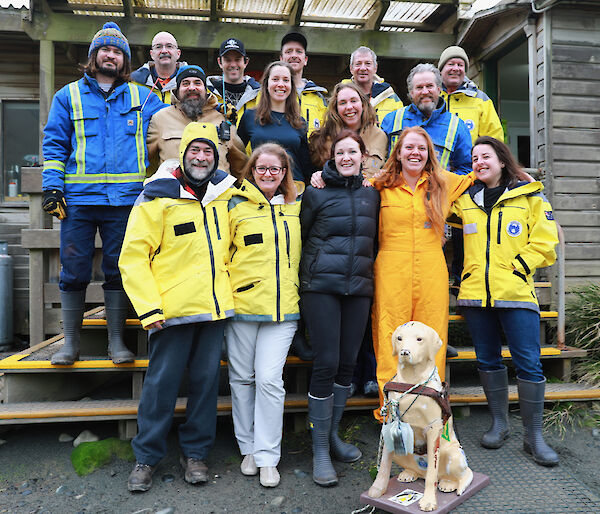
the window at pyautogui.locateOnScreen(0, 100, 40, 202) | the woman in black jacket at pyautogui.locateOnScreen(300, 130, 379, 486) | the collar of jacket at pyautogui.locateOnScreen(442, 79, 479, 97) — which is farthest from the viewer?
the window at pyautogui.locateOnScreen(0, 100, 40, 202)

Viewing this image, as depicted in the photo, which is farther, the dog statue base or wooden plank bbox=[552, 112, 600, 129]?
wooden plank bbox=[552, 112, 600, 129]

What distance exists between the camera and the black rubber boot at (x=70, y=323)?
Result: 3566 millimetres

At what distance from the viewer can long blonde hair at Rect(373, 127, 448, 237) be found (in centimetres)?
327

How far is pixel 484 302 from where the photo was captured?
3414 millimetres

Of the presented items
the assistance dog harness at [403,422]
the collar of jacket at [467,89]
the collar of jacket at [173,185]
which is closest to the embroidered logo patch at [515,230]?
the assistance dog harness at [403,422]

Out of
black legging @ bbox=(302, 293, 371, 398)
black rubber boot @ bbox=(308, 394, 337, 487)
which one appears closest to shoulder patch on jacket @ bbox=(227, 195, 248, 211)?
black legging @ bbox=(302, 293, 371, 398)

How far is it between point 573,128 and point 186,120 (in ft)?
14.3

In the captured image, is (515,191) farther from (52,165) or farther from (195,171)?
(52,165)

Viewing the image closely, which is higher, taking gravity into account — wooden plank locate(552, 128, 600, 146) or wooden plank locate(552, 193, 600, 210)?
wooden plank locate(552, 128, 600, 146)

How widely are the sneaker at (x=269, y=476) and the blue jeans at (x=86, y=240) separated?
5.30ft

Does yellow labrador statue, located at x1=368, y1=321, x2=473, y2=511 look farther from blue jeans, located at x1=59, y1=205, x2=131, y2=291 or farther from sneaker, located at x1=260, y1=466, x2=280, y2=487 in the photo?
blue jeans, located at x1=59, y1=205, x2=131, y2=291

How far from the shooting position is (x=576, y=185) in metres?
5.60

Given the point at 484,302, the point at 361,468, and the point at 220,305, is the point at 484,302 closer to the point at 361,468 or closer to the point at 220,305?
the point at 361,468

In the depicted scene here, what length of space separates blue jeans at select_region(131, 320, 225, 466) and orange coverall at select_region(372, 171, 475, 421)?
1.06 meters
